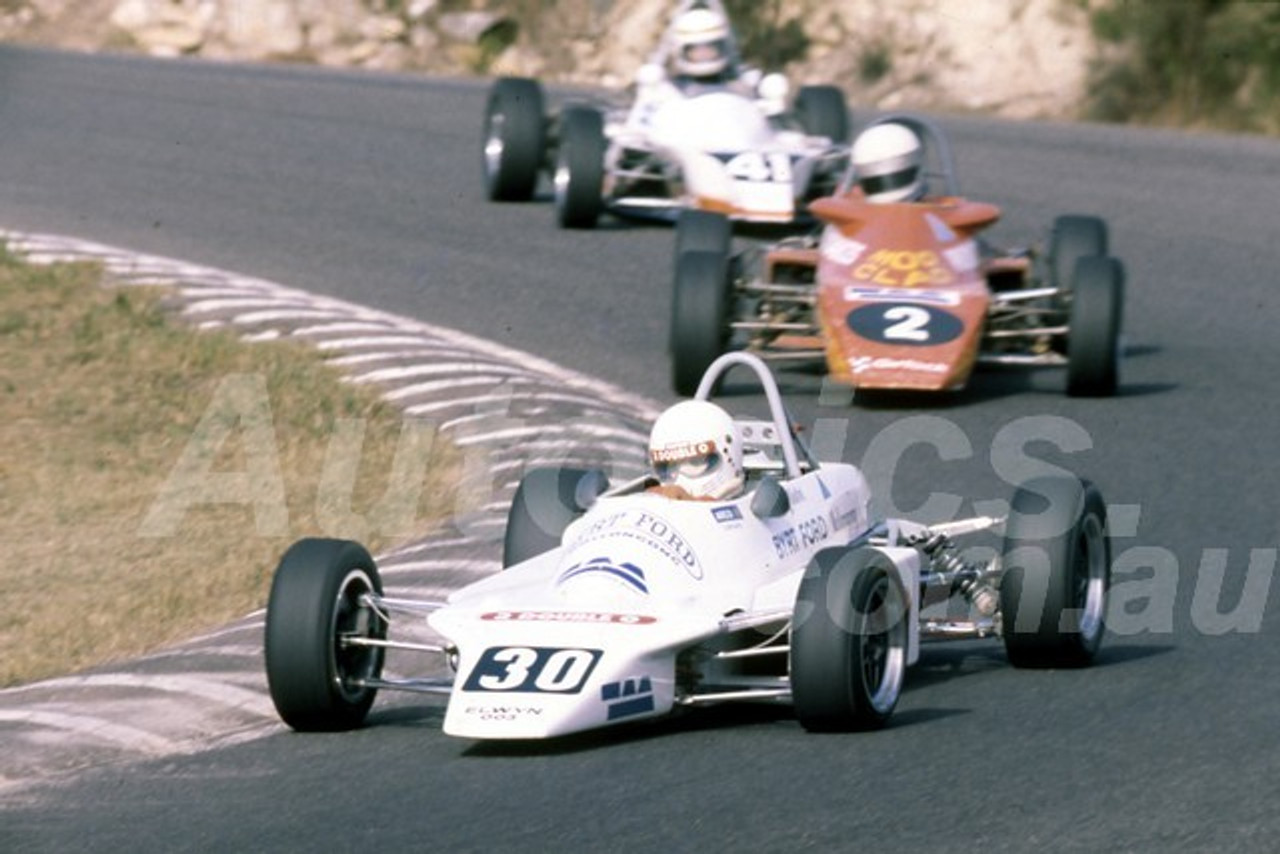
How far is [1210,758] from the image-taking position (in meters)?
7.24

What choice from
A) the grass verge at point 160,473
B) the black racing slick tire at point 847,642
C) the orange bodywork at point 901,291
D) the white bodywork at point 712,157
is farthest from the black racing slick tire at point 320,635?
the white bodywork at point 712,157

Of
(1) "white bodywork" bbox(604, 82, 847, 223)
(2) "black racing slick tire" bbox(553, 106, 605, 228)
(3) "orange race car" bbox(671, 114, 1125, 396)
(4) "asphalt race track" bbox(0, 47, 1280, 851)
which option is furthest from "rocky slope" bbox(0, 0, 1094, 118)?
(3) "orange race car" bbox(671, 114, 1125, 396)

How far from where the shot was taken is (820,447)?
12.2 meters

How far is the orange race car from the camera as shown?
12727 millimetres

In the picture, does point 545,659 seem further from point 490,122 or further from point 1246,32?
point 1246,32

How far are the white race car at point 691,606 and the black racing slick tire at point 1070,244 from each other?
5104 mm

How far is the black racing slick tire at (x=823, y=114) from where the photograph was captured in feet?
61.1

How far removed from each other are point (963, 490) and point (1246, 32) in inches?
608

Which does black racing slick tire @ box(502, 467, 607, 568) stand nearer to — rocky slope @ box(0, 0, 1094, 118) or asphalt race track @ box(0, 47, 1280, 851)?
asphalt race track @ box(0, 47, 1280, 851)

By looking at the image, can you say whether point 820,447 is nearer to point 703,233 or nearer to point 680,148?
point 703,233

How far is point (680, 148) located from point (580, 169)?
26.6 inches

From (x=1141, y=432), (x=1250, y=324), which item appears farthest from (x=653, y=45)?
(x=1141, y=432)

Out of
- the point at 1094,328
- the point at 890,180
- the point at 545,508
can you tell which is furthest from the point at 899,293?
the point at 545,508

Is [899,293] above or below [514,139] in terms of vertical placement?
above
